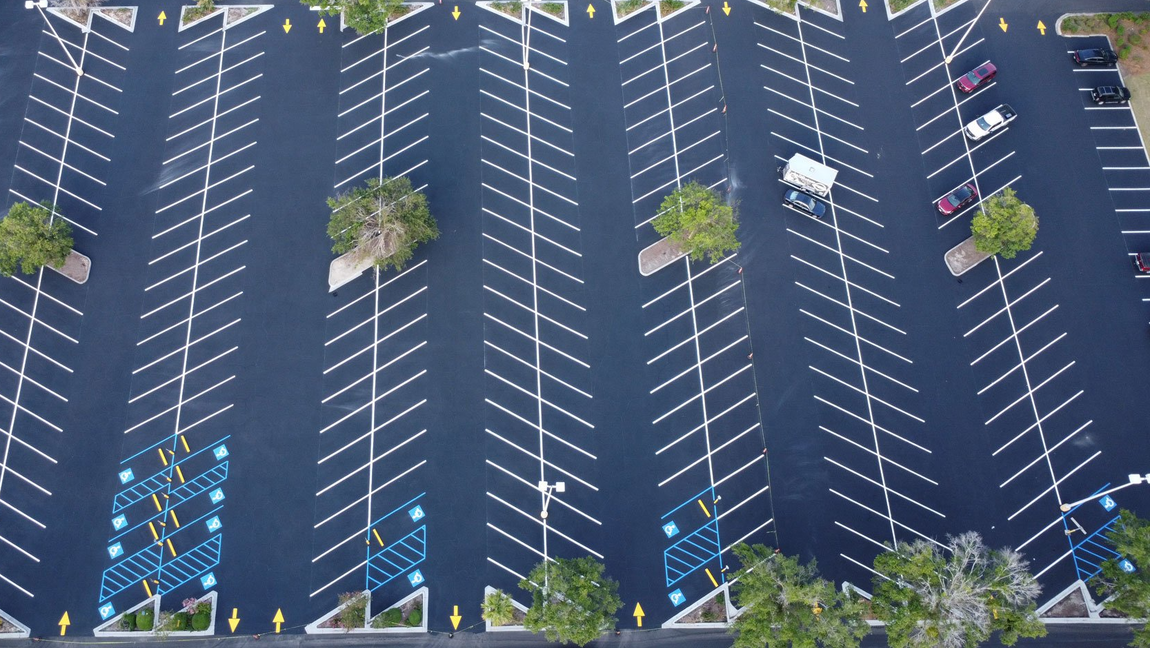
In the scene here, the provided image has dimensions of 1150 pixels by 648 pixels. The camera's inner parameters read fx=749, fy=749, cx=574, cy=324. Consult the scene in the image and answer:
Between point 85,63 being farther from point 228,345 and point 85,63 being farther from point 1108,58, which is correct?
point 1108,58

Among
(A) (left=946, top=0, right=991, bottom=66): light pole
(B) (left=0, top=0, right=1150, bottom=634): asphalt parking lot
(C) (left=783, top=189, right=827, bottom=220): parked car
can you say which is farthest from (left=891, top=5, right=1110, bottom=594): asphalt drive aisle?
(C) (left=783, top=189, right=827, bottom=220): parked car

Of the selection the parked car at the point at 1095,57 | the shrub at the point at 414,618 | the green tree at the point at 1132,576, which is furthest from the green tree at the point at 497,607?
the parked car at the point at 1095,57

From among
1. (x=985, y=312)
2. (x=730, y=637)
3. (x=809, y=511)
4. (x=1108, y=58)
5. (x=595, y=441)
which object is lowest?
(x=730, y=637)

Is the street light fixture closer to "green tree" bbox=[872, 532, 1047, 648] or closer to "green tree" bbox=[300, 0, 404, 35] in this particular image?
"green tree" bbox=[872, 532, 1047, 648]

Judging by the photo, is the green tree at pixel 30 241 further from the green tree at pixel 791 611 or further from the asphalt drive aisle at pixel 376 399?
the green tree at pixel 791 611

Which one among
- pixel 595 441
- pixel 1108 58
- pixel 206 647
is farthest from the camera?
pixel 1108 58

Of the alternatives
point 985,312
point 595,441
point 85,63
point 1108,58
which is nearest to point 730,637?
point 595,441
